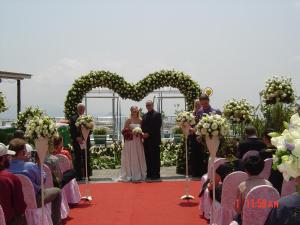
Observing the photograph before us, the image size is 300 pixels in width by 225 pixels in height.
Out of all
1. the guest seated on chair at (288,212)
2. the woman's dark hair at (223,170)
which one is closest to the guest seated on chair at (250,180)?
the woman's dark hair at (223,170)

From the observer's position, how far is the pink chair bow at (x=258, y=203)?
4.69m

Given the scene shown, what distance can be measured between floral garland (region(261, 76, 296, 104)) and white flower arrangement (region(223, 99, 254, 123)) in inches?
33.0

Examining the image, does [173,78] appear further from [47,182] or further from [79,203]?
[47,182]

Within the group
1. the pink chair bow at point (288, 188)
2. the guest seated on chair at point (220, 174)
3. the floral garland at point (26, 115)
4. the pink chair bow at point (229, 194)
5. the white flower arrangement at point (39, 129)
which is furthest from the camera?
the floral garland at point (26, 115)

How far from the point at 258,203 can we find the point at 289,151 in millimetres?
2594

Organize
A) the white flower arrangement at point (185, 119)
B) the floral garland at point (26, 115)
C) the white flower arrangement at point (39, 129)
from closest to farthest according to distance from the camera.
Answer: the white flower arrangement at point (39, 129) → the white flower arrangement at point (185, 119) → the floral garland at point (26, 115)

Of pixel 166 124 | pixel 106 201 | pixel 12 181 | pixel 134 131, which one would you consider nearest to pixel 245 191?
pixel 12 181

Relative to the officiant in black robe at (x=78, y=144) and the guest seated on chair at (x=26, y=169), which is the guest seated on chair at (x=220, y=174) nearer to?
the guest seated on chair at (x=26, y=169)

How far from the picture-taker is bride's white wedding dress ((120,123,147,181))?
11.8 m

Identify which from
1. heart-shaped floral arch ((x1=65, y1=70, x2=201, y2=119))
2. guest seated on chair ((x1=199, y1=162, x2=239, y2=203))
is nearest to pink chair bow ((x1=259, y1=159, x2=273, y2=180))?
guest seated on chair ((x1=199, y1=162, x2=239, y2=203))

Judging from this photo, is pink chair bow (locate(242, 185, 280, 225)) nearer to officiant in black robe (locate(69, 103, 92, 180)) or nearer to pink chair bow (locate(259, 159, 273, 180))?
pink chair bow (locate(259, 159, 273, 180))

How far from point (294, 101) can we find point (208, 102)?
2440 millimetres

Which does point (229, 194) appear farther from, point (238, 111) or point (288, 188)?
point (238, 111)

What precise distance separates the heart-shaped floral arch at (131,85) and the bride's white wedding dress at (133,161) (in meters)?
2.83
